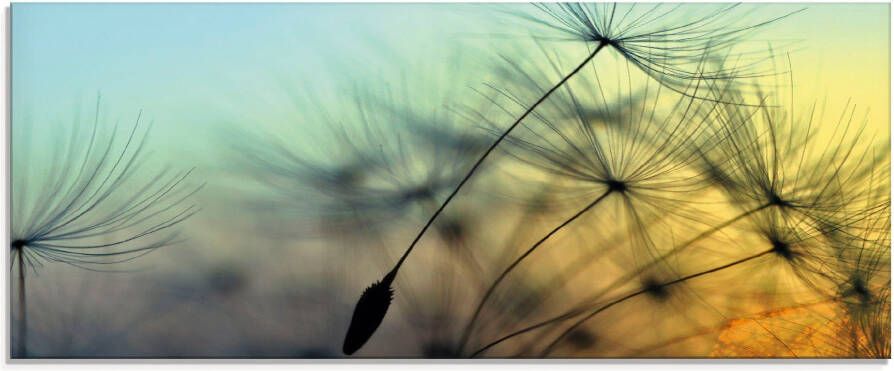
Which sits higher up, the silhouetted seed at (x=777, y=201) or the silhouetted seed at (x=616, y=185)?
the silhouetted seed at (x=616, y=185)

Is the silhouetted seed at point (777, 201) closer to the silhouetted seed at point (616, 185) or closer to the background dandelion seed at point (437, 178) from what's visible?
the background dandelion seed at point (437, 178)

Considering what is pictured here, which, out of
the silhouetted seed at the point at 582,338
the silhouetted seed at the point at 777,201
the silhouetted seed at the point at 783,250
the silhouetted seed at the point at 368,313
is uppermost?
the silhouetted seed at the point at 777,201

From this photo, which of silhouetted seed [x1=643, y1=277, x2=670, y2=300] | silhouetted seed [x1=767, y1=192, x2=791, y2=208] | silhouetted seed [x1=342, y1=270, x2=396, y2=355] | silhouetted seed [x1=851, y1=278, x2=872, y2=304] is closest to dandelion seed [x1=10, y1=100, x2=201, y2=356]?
silhouetted seed [x1=342, y1=270, x2=396, y2=355]

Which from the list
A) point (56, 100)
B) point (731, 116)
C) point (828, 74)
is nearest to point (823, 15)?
point (828, 74)

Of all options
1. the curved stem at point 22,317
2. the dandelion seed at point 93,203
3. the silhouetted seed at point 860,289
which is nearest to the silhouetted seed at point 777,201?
the silhouetted seed at point 860,289

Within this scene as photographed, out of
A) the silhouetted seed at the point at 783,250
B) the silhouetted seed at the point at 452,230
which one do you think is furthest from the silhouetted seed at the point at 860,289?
the silhouetted seed at the point at 452,230

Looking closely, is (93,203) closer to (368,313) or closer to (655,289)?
(368,313)
